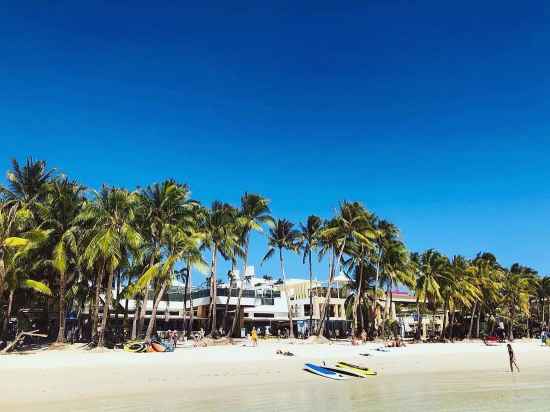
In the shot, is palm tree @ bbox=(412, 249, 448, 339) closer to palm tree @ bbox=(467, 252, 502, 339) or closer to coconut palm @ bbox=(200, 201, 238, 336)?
palm tree @ bbox=(467, 252, 502, 339)

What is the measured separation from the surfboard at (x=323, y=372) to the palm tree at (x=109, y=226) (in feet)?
43.3

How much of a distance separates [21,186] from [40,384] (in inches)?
810

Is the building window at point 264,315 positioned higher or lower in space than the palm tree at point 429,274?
lower

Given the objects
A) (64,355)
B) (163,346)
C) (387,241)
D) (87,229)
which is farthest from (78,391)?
(387,241)

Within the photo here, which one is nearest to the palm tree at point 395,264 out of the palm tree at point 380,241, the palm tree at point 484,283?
the palm tree at point 380,241

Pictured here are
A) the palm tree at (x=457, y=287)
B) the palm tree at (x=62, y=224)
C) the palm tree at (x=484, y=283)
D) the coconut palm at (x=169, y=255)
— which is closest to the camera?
the palm tree at (x=62, y=224)

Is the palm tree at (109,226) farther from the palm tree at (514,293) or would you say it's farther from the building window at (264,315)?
the palm tree at (514,293)

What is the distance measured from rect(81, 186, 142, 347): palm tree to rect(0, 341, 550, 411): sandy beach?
5.09 metres

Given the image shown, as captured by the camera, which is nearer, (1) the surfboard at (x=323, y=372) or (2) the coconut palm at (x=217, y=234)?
(1) the surfboard at (x=323, y=372)

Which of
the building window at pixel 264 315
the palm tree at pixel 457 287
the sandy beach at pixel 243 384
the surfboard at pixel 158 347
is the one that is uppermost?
the palm tree at pixel 457 287

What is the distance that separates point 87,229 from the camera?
33.0 m

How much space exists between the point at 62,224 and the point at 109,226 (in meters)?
4.67

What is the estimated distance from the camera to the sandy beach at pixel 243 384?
15.3 meters

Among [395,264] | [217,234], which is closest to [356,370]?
[217,234]
